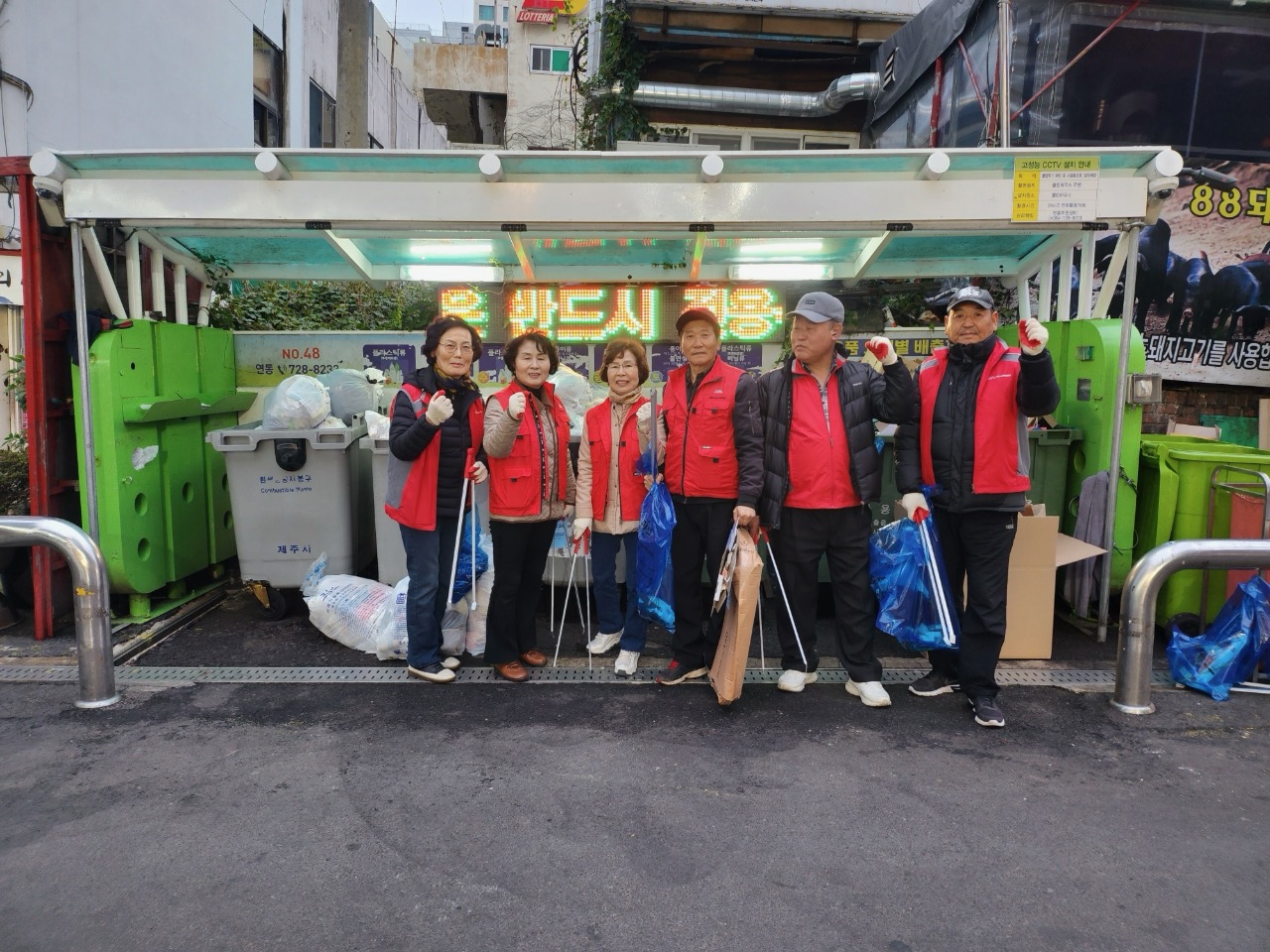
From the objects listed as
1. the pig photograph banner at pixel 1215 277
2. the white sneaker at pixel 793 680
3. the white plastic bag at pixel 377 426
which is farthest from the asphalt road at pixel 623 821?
the pig photograph banner at pixel 1215 277

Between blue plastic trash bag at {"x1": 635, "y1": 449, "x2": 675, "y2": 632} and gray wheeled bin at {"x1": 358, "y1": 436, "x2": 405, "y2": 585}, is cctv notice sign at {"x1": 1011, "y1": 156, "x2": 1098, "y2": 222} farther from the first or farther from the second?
gray wheeled bin at {"x1": 358, "y1": 436, "x2": 405, "y2": 585}

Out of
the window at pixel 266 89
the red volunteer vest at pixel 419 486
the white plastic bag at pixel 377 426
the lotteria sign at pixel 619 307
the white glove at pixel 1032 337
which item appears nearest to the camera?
the white glove at pixel 1032 337

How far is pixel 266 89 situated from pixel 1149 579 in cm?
1364

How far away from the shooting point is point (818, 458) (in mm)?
3812

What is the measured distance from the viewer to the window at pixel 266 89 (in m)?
12.2

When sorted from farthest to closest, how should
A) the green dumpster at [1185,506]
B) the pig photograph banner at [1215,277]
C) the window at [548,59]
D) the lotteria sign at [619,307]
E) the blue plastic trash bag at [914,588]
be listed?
the window at [548,59]
the pig photograph banner at [1215,277]
the lotteria sign at [619,307]
the green dumpster at [1185,506]
the blue plastic trash bag at [914,588]

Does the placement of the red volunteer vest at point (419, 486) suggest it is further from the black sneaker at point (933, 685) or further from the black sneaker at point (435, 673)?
the black sneaker at point (933, 685)

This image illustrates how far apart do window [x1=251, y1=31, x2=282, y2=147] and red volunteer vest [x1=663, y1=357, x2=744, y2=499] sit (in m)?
11.2

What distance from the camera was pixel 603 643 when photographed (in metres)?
4.66

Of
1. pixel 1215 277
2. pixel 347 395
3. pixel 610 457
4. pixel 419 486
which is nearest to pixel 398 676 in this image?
pixel 419 486

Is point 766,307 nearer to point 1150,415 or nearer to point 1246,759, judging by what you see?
point 1246,759

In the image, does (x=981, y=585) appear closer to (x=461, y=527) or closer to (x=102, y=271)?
(x=461, y=527)

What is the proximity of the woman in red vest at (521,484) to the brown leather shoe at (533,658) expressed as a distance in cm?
6

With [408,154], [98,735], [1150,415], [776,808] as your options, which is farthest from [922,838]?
[1150,415]
